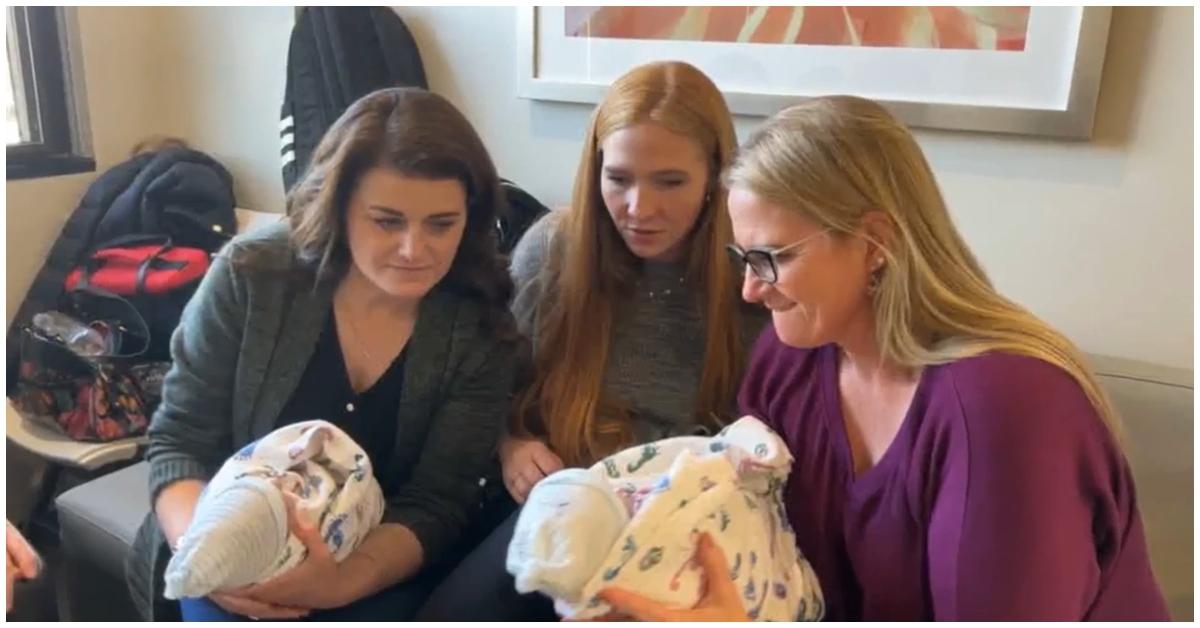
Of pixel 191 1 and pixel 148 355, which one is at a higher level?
pixel 191 1

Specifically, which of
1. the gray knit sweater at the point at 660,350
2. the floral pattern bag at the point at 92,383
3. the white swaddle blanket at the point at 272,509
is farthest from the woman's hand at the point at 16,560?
the floral pattern bag at the point at 92,383

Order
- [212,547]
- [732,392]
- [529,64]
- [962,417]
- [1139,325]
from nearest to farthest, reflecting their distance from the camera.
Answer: [962,417], [212,547], [732,392], [1139,325], [529,64]

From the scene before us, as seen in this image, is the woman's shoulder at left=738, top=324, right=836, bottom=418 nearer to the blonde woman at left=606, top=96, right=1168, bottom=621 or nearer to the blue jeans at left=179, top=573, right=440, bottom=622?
the blonde woman at left=606, top=96, right=1168, bottom=621

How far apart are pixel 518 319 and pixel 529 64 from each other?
67 centimetres

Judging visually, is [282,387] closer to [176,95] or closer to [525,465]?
[525,465]

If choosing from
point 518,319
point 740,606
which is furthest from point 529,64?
point 740,606

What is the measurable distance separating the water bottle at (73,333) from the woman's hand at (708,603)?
1.46m

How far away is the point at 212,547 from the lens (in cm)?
112

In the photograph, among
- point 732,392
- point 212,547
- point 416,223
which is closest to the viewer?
point 212,547

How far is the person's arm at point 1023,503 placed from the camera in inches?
38.1

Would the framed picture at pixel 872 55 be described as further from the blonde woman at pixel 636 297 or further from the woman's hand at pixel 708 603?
the woman's hand at pixel 708 603

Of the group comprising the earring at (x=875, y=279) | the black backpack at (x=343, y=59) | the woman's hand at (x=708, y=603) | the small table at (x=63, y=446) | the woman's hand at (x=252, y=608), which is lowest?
the small table at (x=63, y=446)

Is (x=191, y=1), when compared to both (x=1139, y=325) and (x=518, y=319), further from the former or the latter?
(x=1139, y=325)

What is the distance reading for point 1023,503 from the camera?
965 millimetres
